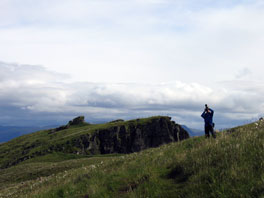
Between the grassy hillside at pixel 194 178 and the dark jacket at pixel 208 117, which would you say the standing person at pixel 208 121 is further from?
the grassy hillside at pixel 194 178

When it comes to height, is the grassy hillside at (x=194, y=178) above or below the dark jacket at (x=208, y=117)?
below

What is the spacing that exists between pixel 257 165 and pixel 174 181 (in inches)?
113

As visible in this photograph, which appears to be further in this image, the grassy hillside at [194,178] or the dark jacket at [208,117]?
the dark jacket at [208,117]

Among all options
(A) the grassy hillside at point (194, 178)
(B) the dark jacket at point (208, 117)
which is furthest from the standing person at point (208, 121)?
(A) the grassy hillside at point (194, 178)

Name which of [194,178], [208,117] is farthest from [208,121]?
[194,178]

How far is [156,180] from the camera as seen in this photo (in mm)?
9484

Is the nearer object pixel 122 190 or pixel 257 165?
pixel 257 165

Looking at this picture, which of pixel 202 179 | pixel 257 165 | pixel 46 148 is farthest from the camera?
pixel 46 148

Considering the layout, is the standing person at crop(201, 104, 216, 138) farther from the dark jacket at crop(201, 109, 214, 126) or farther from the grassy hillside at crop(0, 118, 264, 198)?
the grassy hillside at crop(0, 118, 264, 198)

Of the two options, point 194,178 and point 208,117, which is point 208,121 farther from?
point 194,178

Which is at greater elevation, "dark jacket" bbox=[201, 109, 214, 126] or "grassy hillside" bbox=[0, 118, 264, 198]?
"dark jacket" bbox=[201, 109, 214, 126]

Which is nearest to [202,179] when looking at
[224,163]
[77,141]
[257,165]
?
[224,163]

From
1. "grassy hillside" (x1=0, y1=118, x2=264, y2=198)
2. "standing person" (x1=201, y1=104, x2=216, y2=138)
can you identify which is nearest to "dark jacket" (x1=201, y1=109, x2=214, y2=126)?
"standing person" (x1=201, y1=104, x2=216, y2=138)

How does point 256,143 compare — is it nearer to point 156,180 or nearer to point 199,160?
point 199,160
